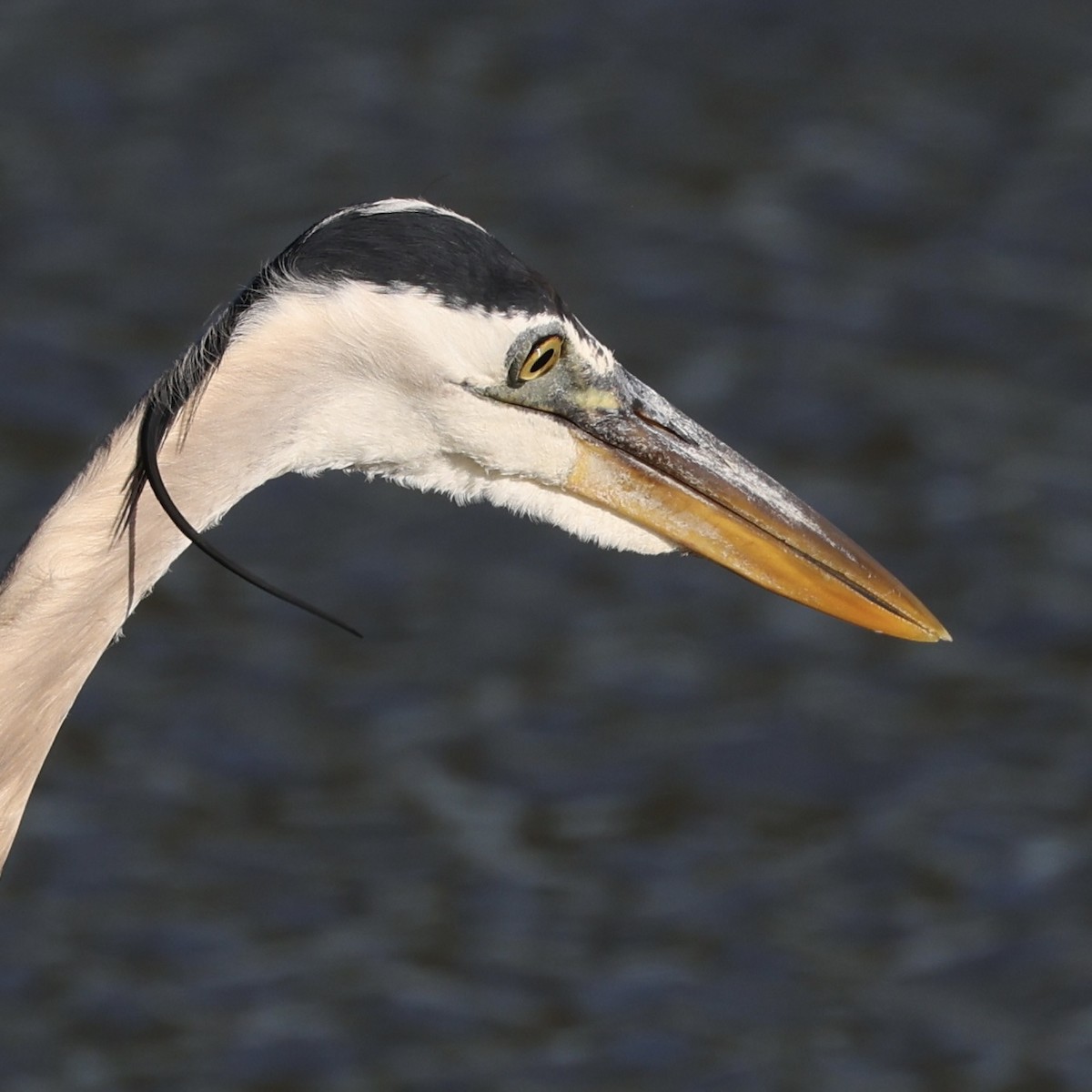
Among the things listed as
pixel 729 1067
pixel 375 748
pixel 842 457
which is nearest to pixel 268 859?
pixel 375 748

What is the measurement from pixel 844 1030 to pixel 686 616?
5.58 feet

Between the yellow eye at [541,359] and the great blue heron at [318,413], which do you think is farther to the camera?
the yellow eye at [541,359]

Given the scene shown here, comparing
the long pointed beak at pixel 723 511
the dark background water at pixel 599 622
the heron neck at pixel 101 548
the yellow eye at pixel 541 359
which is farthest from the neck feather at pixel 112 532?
the dark background water at pixel 599 622

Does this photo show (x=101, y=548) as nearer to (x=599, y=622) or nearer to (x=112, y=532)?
(x=112, y=532)

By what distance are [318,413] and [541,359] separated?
486mm

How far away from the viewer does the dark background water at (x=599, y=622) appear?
22.4 ft

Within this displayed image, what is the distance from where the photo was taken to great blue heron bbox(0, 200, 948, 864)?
3963 millimetres

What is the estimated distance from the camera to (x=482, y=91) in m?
9.94

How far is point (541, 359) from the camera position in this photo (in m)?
4.36

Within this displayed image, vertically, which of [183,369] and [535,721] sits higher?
[535,721]

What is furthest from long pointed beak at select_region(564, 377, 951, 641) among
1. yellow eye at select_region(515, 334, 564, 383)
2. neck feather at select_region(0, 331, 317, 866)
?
neck feather at select_region(0, 331, 317, 866)

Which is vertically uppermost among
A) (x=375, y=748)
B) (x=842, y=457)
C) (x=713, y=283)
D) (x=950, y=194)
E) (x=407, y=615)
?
(x=950, y=194)

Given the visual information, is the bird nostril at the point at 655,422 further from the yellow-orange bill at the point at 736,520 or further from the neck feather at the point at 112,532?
the neck feather at the point at 112,532

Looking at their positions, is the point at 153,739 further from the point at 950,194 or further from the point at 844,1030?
the point at 950,194
